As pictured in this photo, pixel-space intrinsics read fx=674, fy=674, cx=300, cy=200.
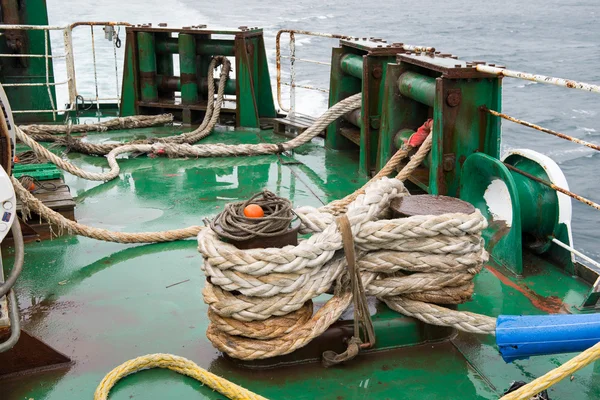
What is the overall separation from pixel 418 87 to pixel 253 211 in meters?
2.03

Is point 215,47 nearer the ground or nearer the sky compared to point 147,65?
nearer the sky

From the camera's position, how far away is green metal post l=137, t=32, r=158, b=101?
22.8ft

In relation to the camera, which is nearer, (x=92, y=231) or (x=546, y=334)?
(x=546, y=334)

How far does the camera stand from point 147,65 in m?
7.03

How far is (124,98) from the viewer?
721 cm

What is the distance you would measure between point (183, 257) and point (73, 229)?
65 cm

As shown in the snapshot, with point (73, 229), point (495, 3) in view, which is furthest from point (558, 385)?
point (495, 3)

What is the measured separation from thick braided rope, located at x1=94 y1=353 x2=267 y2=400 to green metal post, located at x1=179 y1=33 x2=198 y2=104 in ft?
15.7

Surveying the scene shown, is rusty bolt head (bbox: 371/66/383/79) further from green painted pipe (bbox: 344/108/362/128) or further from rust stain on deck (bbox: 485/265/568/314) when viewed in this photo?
rust stain on deck (bbox: 485/265/568/314)

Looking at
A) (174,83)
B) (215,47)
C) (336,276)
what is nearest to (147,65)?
(174,83)

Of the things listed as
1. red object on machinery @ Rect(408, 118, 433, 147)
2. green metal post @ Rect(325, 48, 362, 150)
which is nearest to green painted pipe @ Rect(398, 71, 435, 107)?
red object on machinery @ Rect(408, 118, 433, 147)

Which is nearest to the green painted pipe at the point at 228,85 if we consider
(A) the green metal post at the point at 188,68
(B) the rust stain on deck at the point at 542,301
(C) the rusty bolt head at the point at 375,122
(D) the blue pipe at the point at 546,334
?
(A) the green metal post at the point at 188,68

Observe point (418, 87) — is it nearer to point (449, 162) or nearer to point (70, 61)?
point (449, 162)

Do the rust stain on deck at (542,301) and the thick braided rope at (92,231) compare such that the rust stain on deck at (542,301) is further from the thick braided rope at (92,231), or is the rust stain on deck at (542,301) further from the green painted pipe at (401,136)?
the thick braided rope at (92,231)
